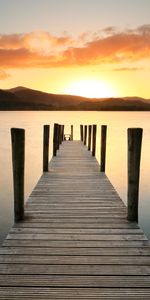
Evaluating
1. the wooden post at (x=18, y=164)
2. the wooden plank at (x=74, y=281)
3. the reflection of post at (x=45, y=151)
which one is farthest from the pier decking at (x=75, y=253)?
the reflection of post at (x=45, y=151)

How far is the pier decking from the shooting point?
353 cm

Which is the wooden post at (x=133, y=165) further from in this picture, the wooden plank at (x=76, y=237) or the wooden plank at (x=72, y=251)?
the wooden plank at (x=72, y=251)

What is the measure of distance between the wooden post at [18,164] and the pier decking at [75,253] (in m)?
0.21

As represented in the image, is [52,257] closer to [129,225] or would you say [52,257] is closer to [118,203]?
[129,225]

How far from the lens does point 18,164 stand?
5.82 metres

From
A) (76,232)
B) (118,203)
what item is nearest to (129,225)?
(76,232)

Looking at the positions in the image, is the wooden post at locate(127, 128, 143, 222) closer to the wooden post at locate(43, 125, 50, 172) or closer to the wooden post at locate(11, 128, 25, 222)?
the wooden post at locate(11, 128, 25, 222)

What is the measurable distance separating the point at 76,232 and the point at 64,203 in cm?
181

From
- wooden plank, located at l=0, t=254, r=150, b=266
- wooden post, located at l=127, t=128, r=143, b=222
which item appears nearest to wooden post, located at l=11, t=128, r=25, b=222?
wooden plank, located at l=0, t=254, r=150, b=266

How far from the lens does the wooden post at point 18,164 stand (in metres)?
5.68

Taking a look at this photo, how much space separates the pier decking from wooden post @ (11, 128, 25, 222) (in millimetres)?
209

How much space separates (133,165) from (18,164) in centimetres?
195

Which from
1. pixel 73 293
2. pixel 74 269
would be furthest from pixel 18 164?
pixel 73 293

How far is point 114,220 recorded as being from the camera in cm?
586
